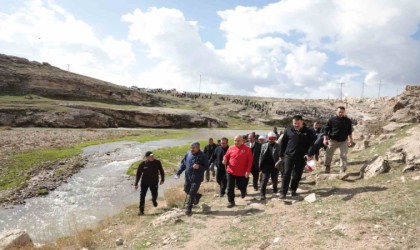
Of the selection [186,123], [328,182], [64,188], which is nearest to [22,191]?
[64,188]

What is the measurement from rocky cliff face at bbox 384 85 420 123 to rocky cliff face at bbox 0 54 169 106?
243ft

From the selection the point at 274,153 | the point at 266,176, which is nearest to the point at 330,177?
the point at 274,153

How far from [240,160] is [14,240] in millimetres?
7620

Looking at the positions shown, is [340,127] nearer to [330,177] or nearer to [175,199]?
[330,177]

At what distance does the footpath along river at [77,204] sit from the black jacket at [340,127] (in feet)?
32.7

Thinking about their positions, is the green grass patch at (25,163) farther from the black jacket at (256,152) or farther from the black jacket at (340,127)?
the black jacket at (340,127)

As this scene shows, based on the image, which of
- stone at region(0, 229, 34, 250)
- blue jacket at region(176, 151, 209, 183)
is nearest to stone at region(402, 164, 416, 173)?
blue jacket at region(176, 151, 209, 183)

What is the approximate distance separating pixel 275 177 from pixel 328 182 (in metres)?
1.93

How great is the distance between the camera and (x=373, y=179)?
11781mm

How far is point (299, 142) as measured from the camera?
11070 millimetres

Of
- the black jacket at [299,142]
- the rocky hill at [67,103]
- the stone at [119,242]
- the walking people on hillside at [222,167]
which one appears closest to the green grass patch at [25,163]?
the stone at [119,242]

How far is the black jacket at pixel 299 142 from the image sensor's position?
436 inches

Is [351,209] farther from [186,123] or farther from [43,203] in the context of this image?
[186,123]

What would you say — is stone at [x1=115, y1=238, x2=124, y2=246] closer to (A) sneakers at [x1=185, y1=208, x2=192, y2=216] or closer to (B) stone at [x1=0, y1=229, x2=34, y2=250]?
(A) sneakers at [x1=185, y1=208, x2=192, y2=216]
